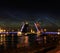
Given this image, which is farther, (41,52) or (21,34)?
(21,34)

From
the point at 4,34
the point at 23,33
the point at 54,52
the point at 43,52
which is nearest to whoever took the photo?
the point at 54,52

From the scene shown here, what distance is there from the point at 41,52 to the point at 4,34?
6252 inches

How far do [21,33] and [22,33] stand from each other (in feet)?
2.27

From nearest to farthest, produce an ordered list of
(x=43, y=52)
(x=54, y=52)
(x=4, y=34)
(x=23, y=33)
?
(x=54, y=52)
(x=43, y=52)
(x=23, y=33)
(x=4, y=34)

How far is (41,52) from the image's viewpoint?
28859 millimetres

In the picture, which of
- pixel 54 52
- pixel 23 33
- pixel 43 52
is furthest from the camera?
pixel 23 33

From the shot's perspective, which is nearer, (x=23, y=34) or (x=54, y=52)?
(x=54, y=52)

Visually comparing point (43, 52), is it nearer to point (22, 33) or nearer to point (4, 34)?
point (22, 33)

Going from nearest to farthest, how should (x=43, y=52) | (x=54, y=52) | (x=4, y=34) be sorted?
(x=54, y=52)
(x=43, y=52)
(x=4, y=34)

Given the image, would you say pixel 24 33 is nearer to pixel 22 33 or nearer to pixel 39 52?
pixel 22 33

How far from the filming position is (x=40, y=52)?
94.4 feet

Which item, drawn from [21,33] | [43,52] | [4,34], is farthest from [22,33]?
[43,52]

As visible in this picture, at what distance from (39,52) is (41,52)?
34 cm

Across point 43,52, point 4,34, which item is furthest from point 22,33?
point 43,52
